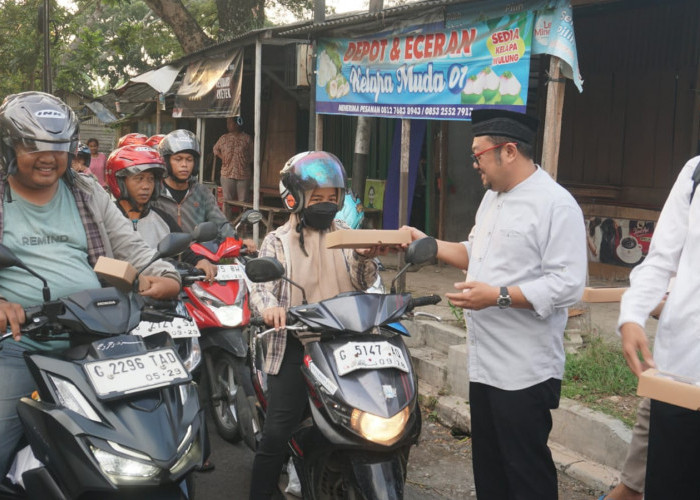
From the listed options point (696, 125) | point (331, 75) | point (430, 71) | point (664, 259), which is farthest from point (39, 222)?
point (696, 125)

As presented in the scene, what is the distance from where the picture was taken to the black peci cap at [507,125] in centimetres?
308

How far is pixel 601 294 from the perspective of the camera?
8.21ft

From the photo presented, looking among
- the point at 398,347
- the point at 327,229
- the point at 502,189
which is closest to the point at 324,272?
the point at 327,229

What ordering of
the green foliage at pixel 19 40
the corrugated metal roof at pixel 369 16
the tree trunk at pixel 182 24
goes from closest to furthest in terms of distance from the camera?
the corrugated metal roof at pixel 369 16
the tree trunk at pixel 182 24
the green foliage at pixel 19 40

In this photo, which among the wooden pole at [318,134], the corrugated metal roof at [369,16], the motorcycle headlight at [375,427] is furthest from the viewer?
the wooden pole at [318,134]

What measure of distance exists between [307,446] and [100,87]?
37689mm

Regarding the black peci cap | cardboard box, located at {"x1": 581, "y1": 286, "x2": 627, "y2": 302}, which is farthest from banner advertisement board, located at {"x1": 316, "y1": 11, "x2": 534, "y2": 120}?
cardboard box, located at {"x1": 581, "y1": 286, "x2": 627, "y2": 302}

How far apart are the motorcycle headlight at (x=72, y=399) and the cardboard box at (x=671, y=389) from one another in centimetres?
169

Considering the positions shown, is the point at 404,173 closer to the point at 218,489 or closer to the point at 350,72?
the point at 350,72

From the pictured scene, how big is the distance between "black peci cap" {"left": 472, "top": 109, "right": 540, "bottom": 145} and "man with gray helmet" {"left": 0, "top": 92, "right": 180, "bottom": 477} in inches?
58.5

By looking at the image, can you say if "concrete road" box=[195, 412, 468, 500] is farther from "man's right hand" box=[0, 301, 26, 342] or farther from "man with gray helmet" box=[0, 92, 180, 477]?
"man's right hand" box=[0, 301, 26, 342]

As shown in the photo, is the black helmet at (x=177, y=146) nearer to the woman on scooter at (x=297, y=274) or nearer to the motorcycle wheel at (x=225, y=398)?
the motorcycle wheel at (x=225, y=398)

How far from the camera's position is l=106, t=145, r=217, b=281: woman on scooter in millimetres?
5008

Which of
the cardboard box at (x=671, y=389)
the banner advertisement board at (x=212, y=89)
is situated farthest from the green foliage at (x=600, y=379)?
the banner advertisement board at (x=212, y=89)
